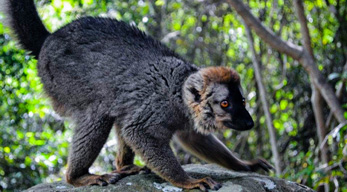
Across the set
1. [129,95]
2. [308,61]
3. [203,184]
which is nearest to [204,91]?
[129,95]

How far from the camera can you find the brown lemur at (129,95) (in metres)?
4.51

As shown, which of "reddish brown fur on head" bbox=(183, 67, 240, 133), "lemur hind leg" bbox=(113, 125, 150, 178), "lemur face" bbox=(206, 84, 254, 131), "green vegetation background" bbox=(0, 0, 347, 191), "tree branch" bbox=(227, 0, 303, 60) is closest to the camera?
"lemur face" bbox=(206, 84, 254, 131)

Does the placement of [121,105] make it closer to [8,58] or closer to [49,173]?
[8,58]

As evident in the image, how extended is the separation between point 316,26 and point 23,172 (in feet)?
18.3

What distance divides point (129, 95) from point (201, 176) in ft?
3.55

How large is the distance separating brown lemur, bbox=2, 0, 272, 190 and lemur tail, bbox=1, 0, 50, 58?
0.01 meters

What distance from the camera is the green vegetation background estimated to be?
669 centimetres

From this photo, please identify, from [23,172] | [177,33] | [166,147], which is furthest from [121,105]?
[177,33]

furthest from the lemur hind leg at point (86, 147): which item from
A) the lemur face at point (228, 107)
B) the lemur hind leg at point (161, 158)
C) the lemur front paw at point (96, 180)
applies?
the lemur face at point (228, 107)

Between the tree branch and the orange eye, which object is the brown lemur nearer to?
the orange eye

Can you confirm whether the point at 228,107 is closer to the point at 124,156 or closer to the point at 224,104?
the point at 224,104

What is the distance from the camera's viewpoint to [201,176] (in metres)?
4.71

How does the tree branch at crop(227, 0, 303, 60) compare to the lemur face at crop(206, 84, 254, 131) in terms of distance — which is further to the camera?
the tree branch at crop(227, 0, 303, 60)

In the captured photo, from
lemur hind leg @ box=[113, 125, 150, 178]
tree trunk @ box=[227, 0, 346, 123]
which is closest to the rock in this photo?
lemur hind leg @ box=[113, 125, 150, 178]
